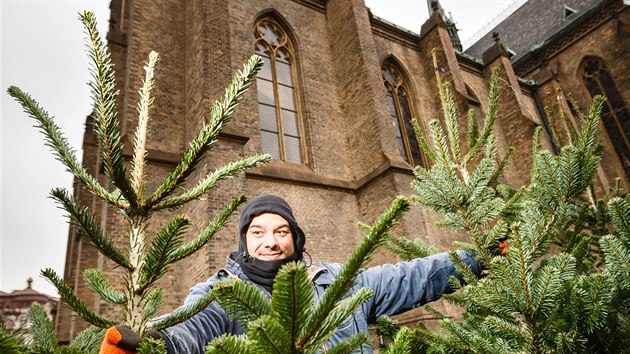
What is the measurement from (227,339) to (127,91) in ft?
27.4

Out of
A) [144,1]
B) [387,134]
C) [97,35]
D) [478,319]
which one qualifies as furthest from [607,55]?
[97,35]

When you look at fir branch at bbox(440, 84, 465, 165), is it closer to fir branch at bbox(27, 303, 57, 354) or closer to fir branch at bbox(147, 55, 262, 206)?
fir branch at bbox(147, 55, 262, 206)

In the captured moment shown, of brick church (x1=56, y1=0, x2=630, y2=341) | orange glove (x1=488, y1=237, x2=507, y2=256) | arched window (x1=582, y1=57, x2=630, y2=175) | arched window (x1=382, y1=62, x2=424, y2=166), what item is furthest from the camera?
arched window (x1=582, y1=57, x2=630, y2=175)

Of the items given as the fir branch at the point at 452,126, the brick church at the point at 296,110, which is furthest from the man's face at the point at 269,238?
the brick church at the point at 296,110

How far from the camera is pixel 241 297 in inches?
23.7

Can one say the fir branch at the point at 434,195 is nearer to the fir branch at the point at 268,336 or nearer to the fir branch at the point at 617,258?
the fir branch at the point at 617,258

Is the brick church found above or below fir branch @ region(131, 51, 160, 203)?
above

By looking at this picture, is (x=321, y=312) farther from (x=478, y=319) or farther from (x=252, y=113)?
(x=252, y=113)

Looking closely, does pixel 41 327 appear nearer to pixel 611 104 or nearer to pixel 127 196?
pixel 127 196

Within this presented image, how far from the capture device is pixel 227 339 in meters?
0.57

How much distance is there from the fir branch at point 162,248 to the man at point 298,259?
317 millimetres

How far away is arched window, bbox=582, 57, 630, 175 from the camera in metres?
16.6

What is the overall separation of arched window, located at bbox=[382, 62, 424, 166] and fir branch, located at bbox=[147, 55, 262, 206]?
10588 mm

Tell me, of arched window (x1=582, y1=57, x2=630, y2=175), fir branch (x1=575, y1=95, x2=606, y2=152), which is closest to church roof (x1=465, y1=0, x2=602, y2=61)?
arched window (x1=582, y1=57, x2=630, y2=175)
